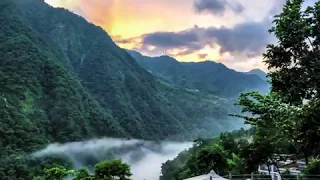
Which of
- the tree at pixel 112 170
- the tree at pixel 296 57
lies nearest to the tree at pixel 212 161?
the tree at pixel 112 170

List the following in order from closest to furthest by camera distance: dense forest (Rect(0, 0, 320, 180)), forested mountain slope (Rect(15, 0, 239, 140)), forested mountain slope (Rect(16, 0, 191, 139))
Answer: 1. dense forest (Rect(0, 0, 320, 180))
2. forested mountain slope (Rect(16, 0, 191, 139))
3. forested mountain slope (Rect(15, 0, 239, 140))

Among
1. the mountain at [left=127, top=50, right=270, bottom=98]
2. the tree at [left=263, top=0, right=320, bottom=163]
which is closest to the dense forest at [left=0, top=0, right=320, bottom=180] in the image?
the tree at [left=263, top=0, right=320, bottom=163]

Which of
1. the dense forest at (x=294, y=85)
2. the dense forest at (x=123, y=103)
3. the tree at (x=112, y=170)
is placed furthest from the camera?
the tree at (x=112, y=170)

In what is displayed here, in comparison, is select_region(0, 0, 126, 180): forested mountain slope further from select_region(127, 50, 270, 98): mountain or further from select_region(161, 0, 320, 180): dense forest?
select_region(127, 50, 270, 98): mountain

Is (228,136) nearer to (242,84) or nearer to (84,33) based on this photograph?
(84,33)

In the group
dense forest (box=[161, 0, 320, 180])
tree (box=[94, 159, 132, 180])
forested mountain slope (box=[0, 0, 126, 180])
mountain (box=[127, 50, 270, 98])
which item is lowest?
tree (box=[94, 159, 132, 180])

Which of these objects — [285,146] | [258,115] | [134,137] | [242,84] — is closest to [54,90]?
[134,137]

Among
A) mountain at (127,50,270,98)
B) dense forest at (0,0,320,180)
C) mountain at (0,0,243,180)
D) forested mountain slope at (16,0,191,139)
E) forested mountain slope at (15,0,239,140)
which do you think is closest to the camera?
dense forest at (0,0,320,180)

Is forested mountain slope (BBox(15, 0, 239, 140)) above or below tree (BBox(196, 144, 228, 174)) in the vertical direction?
above

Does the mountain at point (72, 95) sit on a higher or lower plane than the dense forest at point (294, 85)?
higher

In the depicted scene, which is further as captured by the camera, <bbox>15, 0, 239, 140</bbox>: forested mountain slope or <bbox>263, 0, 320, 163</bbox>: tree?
<bbox>15, 0, 239, 140</bbox>: forested mountain slope

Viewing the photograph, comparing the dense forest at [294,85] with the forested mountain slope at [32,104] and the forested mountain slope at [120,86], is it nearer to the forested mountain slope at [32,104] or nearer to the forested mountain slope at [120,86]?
the forested mountain slope at [32,104]

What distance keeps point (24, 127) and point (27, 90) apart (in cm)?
1235

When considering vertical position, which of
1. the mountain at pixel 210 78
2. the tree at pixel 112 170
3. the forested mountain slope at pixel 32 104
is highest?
the mountain at pixel 210 78
